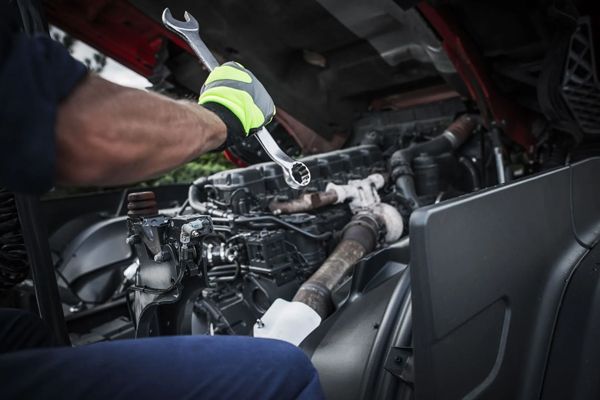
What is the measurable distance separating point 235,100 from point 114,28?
2158 millimetres

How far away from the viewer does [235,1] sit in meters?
1.95

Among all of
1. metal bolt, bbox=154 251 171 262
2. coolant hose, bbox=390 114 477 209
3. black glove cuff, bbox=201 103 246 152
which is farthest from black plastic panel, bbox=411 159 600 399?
coolant hose, bbox=390 114 477 209

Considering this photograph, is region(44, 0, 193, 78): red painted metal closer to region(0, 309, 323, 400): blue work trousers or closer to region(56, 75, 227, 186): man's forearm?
region(56, 75, 227, 186): man's forearm

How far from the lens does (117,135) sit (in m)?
0.64

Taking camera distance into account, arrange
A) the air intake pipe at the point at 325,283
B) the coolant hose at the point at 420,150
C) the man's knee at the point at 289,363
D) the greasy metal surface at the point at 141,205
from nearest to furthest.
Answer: the man's knee at the point at 289,363
the greasy metal surface at the point at 141,205
the air intake pipe at the point at 325,283
the coolant hose at the point at 420,150

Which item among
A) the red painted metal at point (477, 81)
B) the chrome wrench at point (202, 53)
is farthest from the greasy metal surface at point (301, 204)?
the red painted metal at point (477, 81)

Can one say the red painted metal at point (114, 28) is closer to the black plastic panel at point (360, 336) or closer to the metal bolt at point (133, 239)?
the metal bolt at point (133, 239)

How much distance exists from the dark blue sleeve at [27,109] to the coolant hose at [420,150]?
216 centimetres

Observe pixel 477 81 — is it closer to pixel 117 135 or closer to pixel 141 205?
pixel 141 205

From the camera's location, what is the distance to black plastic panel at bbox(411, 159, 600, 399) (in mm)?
761

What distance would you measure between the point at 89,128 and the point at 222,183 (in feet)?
4.89

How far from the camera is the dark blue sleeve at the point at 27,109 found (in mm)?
548

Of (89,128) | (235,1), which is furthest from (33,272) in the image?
(235,1)

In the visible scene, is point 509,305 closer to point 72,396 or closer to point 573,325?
point 573,325
